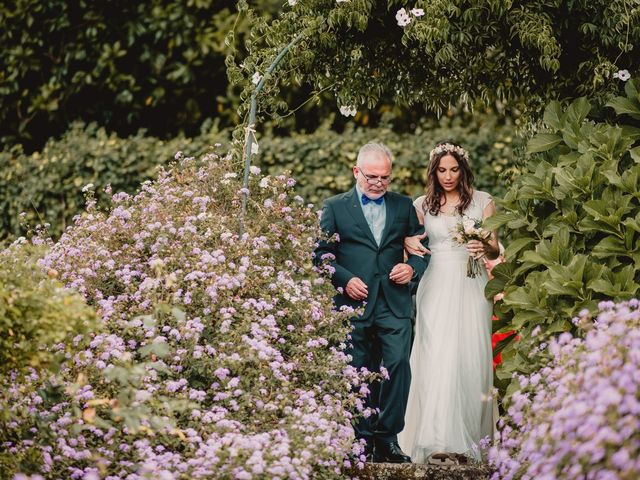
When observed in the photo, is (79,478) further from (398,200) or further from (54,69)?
(54,69)

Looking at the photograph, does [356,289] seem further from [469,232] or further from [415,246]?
[469,232]

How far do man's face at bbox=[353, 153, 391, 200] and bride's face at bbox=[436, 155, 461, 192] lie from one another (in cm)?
49

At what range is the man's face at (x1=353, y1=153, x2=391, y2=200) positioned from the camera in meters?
6.04

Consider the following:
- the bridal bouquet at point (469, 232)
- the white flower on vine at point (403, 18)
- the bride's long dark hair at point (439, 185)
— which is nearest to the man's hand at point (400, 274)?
the bridal bouquet at point (469, 232)

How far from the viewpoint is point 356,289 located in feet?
19.4

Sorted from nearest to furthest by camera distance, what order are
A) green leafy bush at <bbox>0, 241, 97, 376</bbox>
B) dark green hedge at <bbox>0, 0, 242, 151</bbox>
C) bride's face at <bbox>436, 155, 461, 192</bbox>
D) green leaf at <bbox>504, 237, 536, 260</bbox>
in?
green leafy bush at <bbox>0, 241, 97, 376</bbox>, green leaf at <bbox>504, 237, 536, 260</bbox>, bride's face at <bbox>436, 155, 461, 192</bbox>, dark green hedge at <bbox>0, 0, 242, 151</bbox>

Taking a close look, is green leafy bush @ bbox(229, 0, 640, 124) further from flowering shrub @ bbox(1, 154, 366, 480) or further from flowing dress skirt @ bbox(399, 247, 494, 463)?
flowing dress skirt @ bbox(399, 247, 494, 463)

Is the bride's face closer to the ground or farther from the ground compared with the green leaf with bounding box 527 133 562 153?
farther from the ground

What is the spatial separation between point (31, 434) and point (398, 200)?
264cm

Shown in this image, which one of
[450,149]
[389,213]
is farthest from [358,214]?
[450,149]

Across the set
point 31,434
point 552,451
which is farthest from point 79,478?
point 552,451

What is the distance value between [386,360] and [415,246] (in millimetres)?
717

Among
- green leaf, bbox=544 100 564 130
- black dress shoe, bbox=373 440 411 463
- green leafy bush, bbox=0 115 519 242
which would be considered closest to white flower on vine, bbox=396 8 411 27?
green leaf, bbox=544 100 564 130

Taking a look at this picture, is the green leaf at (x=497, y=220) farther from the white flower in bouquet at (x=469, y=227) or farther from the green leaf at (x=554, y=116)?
the green leaf at (x=554, y=116)
